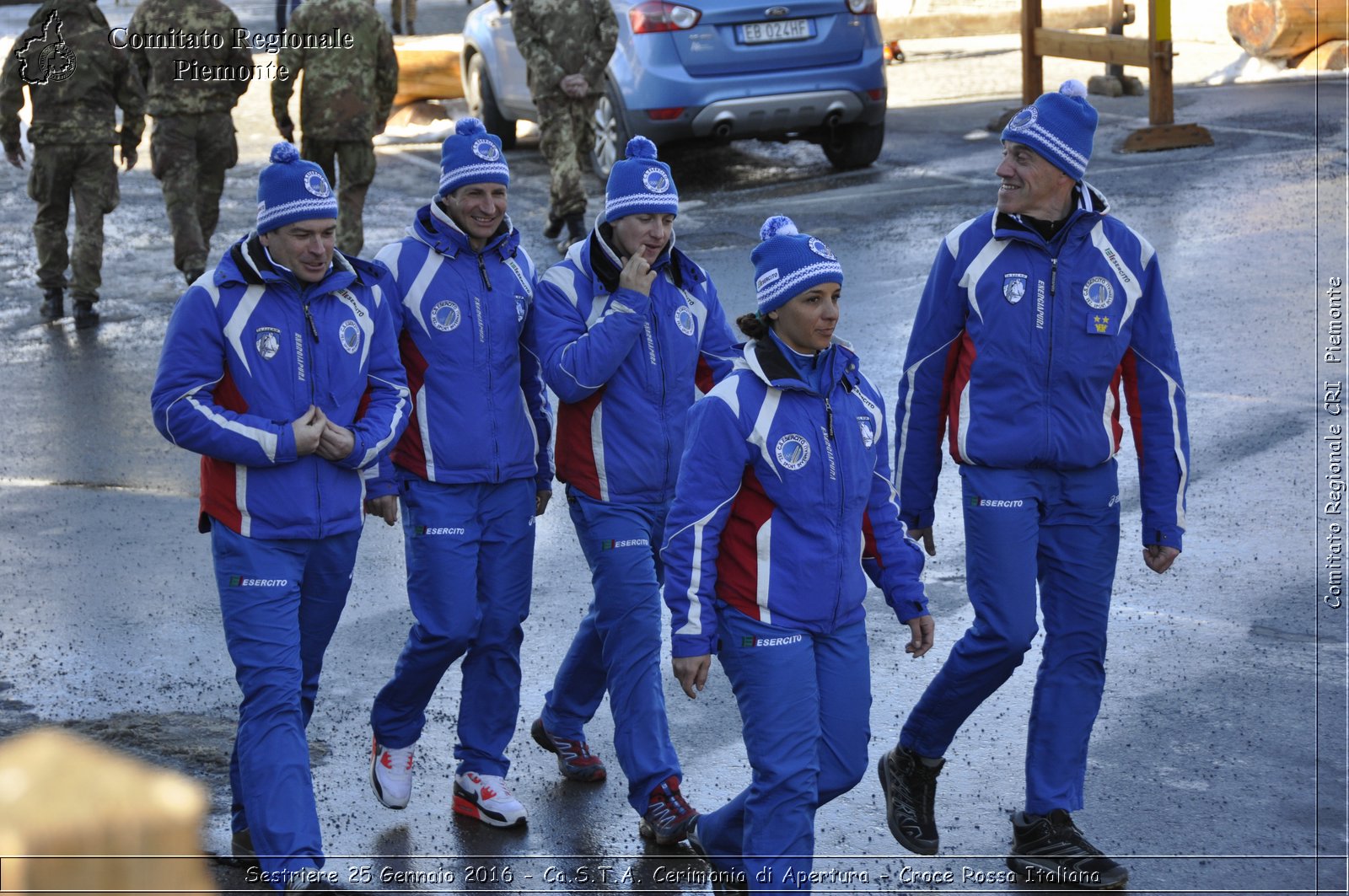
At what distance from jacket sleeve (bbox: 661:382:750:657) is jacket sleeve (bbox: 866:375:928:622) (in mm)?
436

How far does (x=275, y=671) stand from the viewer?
4672 mm

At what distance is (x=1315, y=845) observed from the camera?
476cm

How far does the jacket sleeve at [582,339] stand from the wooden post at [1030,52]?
1197 cm

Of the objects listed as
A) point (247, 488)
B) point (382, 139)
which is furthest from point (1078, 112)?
point (382, 139)

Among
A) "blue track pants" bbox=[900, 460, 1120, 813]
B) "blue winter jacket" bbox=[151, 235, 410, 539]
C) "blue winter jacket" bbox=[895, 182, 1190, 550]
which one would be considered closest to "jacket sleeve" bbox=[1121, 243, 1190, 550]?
"blue winter jacket" bbox=[895, 182, 1190, 550]

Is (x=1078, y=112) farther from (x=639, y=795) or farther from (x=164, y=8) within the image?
(x=164, y=8)

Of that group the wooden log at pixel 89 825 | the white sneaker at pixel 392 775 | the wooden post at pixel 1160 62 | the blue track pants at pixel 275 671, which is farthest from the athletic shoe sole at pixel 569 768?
the wooden post at pixel 1160 62

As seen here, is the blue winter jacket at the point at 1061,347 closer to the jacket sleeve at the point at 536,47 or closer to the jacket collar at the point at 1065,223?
the jacket collar at the point at 1065,223

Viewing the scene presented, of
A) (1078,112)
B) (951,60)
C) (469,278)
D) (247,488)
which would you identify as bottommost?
(951,60)

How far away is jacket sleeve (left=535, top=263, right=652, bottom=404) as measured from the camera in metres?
4.97

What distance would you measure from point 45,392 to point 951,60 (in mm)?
14263

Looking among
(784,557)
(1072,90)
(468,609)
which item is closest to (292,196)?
(468,609)

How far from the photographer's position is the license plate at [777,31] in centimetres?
1386

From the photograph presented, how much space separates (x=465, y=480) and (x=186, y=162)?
781 cm
